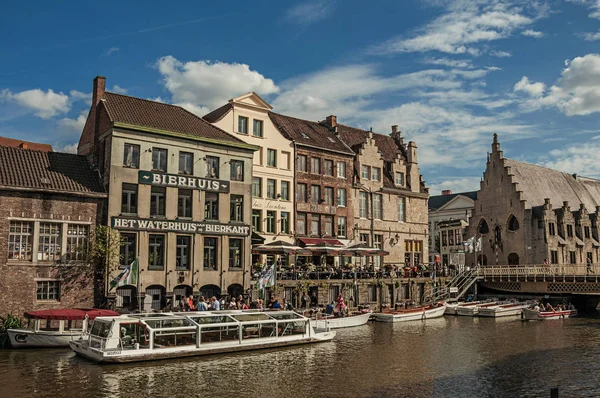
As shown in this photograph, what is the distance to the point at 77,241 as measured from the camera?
33.5 metres

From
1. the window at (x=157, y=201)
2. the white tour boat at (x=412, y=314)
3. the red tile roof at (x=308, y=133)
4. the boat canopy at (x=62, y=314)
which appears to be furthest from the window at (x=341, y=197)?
the boat canopy at (x=62, y=314)

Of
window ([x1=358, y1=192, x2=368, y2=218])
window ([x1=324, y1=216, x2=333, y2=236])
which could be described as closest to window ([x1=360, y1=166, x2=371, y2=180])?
window ([x1=358, y1=192, x2=368, y2=218])

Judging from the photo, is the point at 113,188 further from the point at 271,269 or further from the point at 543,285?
the point at 543,285

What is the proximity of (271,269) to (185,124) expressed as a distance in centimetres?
1209

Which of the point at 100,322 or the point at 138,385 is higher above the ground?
the point at 100,322

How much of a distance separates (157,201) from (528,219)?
44.6 m

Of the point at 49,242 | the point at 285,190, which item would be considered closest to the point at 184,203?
the point at 49,242

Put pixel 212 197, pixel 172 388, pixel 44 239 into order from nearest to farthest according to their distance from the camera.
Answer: pixel 172 388, pixel 44 239, pixel 212 197

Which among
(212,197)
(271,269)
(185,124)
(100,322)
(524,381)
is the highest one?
(185,124)

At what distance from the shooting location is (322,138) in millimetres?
52312

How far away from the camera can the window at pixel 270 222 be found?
149 ft

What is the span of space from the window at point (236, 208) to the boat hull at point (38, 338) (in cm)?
1474

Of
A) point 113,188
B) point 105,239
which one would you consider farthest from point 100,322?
point 113,188

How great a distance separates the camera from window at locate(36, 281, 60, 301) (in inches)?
1260
